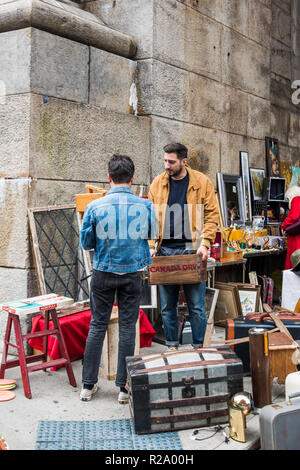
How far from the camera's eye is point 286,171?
9273mm

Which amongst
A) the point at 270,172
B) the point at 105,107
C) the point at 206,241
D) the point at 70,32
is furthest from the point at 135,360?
the point at 270,172

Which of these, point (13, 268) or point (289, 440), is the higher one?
point (13, 268)

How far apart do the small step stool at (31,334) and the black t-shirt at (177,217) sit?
1.10 metres

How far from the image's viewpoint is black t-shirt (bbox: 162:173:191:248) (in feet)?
15.2

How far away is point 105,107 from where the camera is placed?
571cm

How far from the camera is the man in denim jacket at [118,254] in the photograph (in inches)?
Result: 147

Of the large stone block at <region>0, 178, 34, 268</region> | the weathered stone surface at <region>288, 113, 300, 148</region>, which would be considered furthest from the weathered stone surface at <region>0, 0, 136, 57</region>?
the weathered stone surface at <region>288, 113, 300, 148</region>

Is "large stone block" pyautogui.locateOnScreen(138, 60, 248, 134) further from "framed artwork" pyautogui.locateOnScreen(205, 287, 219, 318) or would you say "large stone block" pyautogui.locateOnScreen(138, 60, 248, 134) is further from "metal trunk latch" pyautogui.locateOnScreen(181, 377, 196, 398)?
"metal trunk latch" pyautogui.locateOnScreen(181, 377, 196, 398)

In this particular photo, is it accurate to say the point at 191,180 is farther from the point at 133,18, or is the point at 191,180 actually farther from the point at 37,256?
the point at 133,18

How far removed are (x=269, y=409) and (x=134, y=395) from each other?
2.93ft

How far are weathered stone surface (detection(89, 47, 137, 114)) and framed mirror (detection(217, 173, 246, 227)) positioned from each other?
6.08ft

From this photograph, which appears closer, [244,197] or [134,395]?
[134,395]

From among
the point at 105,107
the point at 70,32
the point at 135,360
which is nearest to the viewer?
the point at 135,360
